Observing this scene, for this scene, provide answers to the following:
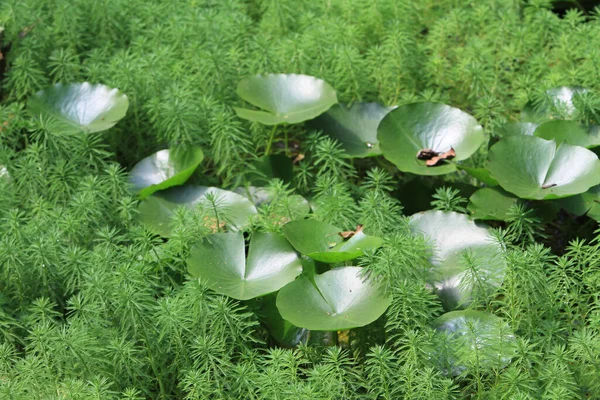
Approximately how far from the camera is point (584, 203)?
2.87 metres

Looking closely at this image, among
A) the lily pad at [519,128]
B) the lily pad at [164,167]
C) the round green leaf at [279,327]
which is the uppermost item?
the lily pad at [519,128]

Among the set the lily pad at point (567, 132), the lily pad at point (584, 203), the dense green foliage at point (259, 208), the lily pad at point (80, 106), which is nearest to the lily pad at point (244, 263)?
the dense green foliage at point (259, 208)

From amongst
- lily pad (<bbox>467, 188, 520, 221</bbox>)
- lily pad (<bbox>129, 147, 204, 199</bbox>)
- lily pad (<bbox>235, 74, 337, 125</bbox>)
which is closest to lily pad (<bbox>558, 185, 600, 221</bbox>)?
lily pad (<bbox>467, 188, 520, 221</bbox>)

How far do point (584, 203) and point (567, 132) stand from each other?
36 cm

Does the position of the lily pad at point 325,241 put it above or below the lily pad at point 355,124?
above

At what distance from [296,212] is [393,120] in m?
Result: 0.64

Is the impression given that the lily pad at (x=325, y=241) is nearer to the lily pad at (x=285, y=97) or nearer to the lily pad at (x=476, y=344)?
the lily pad at (x=476, y=344)

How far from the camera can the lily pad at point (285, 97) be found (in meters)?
3.26

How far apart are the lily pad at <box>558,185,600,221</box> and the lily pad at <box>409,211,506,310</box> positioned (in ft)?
1.09

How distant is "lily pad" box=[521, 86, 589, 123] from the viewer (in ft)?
10.6

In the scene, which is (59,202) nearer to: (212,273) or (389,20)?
(212,273)

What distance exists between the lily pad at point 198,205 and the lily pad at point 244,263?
0.14m

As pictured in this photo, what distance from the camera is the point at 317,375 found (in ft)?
7.54

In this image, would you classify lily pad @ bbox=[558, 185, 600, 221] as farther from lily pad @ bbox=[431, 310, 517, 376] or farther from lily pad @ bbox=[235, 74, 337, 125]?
lily pad @ bbox=[235, 74, 337, 125]
